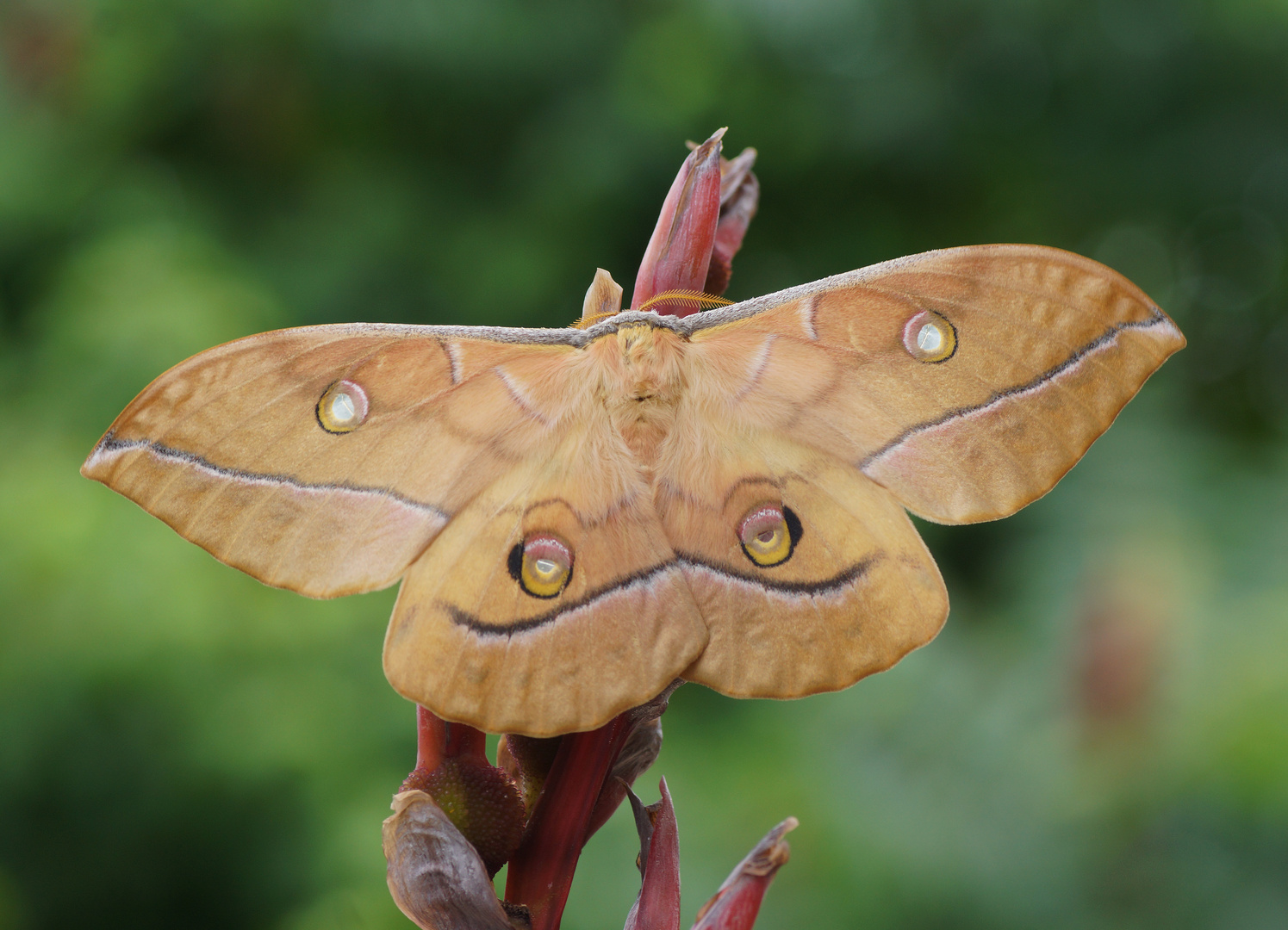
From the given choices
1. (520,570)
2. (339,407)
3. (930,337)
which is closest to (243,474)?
(339,407)

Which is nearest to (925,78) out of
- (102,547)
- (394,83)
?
(394,83)

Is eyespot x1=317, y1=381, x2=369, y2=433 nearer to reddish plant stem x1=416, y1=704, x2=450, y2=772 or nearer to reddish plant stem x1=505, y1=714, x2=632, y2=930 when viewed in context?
reddish plant stem x1=416, y1=704, x2=450, y2=772

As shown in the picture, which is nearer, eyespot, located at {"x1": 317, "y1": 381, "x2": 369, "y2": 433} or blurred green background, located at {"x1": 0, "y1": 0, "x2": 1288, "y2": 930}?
eyespot, located at {"x1": 317, "y1": 381, "x2": 369, "y2": 433}

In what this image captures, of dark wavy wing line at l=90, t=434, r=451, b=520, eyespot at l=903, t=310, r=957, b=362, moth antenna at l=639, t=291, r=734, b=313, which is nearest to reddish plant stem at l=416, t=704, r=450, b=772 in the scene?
dark wavy wing line at l=90, t=434, r=451, b=520

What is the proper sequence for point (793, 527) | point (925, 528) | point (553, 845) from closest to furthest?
point (553, 845) → point (793, 527) → point (925, 528)

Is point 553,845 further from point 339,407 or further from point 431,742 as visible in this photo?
point 339,407

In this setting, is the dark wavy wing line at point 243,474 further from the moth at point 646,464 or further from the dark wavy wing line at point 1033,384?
the dark wavy wing line at point 1033,384

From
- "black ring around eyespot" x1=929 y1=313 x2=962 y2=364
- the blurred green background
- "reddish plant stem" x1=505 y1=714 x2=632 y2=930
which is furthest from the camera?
the blurred green background

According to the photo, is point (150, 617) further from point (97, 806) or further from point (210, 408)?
point (210, 408)
